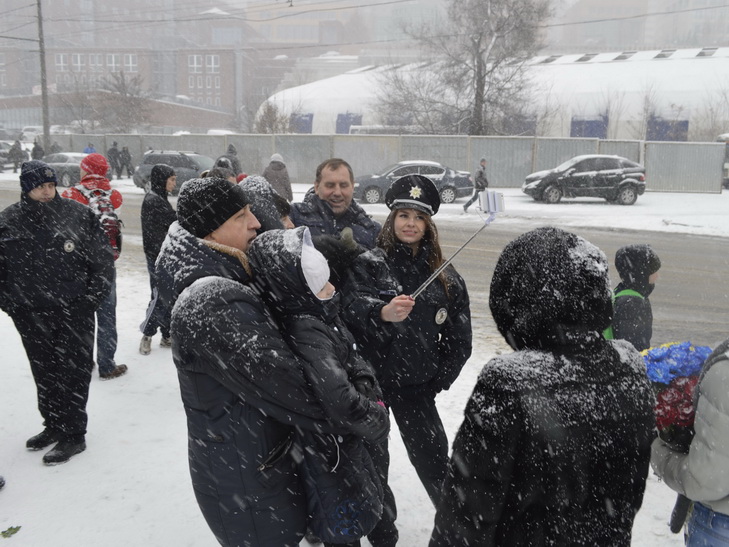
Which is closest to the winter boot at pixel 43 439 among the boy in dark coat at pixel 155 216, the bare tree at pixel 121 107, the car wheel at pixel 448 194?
the boy in dark coat at pixel 155 216

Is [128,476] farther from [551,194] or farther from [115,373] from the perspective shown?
[551,194]

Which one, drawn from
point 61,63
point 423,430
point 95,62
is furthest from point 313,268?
point 61,63

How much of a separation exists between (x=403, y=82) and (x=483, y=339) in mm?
30496

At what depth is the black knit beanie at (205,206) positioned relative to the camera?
7.26ft

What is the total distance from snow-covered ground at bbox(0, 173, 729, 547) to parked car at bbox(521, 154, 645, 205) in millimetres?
16831

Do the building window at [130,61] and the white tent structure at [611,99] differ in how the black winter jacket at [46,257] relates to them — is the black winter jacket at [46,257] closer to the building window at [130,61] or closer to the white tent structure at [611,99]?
the white tent structure at [611,99]

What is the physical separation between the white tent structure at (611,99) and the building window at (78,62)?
55.5 meters

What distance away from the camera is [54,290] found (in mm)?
3896

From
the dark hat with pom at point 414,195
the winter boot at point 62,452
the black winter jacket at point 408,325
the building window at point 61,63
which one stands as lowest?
the winter boot at point 62,452

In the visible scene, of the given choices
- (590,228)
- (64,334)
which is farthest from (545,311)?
(590,228)

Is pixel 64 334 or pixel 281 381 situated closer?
pixel 281 381

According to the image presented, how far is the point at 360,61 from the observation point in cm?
9450

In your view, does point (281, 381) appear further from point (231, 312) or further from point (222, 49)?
point (222, 49)

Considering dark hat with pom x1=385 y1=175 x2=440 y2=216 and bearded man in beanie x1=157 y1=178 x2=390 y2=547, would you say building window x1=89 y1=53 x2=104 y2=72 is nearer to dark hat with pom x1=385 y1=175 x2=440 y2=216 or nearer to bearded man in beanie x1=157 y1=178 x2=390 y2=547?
dark hat with pom x1=385 y1=175 x2=440 y2=216
